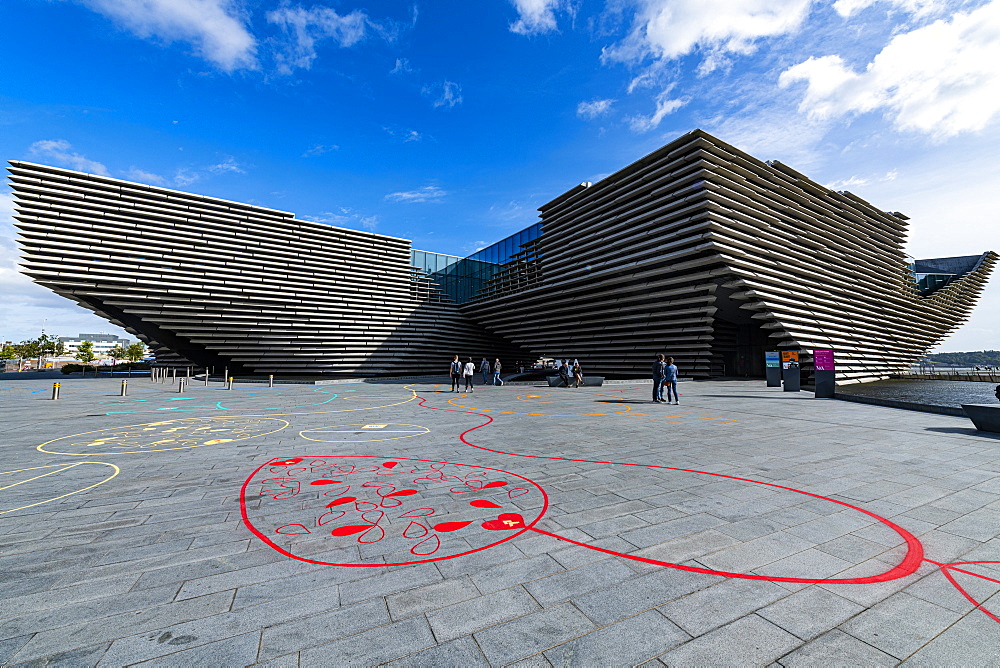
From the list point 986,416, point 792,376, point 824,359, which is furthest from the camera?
point 792,376

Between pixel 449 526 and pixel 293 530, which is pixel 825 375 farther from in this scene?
pixel 293 530

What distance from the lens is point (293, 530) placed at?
4086 mm

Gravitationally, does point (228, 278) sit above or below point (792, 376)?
above

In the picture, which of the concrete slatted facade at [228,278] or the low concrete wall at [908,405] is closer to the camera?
the low concrete wall at [908,405]

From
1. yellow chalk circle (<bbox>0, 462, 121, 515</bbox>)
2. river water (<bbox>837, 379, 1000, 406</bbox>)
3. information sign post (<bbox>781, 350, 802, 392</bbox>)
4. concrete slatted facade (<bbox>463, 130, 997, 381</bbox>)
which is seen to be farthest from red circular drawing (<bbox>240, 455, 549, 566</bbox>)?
concrete slatted facade (<bbox>463, 130, 997, 381</bbox>)

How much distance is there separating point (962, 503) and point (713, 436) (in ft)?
13.5

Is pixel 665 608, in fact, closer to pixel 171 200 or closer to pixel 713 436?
pixel 713 436

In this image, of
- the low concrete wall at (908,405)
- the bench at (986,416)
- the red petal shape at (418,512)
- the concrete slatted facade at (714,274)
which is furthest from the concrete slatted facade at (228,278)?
the bench at (986,416)

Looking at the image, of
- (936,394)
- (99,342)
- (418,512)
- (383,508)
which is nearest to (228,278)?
(383,508)

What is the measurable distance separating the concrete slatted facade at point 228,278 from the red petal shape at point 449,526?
3469 centimetres

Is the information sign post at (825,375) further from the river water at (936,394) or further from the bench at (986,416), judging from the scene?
the bench at (986,416)

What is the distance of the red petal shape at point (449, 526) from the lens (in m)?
4.05

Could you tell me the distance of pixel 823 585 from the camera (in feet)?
10.0

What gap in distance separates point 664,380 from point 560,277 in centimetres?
2008
